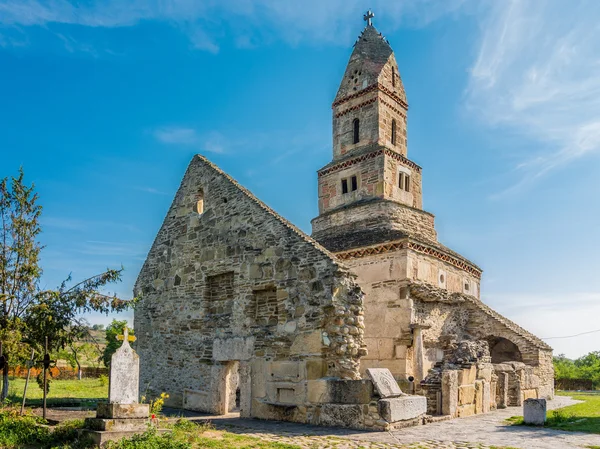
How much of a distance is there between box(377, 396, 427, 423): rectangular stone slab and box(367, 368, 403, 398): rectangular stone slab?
0.42 ft

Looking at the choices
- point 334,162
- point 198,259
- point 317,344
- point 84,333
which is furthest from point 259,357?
point 334,162

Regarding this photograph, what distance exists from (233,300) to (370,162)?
1169 cm

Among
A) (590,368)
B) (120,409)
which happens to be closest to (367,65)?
(120,409)

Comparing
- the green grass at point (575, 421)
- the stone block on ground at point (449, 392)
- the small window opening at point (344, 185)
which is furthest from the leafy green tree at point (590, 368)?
the stone block on ground at point (449, 392)

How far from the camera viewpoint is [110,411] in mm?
8445

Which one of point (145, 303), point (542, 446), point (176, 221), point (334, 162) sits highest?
point (334, 162)

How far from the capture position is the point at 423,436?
945 cm

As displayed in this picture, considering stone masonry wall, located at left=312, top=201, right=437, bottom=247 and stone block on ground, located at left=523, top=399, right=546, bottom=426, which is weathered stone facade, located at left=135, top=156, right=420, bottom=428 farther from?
stone masonry wall, located at left=312, top=201, right=437, bottom=247

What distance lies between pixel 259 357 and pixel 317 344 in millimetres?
1754

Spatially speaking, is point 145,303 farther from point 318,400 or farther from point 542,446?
point 542,446

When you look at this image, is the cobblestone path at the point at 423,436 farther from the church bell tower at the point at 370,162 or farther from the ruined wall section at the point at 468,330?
the church bell tower at the point at 370,162

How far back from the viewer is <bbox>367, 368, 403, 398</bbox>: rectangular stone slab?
10.3 m

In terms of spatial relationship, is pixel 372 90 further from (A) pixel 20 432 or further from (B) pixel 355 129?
(A) pixel 20 432

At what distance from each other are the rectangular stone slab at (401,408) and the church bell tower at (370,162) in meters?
9.91
